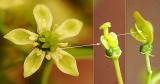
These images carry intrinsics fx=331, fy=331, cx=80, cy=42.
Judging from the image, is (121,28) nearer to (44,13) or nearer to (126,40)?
(126,40)

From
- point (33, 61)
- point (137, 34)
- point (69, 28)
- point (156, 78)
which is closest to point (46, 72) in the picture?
point (33, 61)

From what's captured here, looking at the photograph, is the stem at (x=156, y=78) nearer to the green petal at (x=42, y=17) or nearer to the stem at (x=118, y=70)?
the stem at (x=118, y=70)

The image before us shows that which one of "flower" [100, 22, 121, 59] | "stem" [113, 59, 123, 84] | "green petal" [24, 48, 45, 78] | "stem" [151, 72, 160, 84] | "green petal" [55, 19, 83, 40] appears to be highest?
"green petal" [55, 19, 83, 40]

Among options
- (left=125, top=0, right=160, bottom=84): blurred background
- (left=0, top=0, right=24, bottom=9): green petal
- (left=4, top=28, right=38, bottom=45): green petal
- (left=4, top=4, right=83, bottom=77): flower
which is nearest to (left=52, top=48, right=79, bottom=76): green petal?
(left=4, top=4, right=83, bottom=77): flower

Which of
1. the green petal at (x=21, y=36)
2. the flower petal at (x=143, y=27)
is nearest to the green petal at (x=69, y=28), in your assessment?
the green petal at (x=21, y=36)

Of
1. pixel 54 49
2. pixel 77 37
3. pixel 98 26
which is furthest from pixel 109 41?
pixel 54 49

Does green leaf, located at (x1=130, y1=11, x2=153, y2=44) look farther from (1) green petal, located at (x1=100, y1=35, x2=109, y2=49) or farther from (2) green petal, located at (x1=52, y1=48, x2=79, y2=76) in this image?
(2) green petal, located at (x1=52, y1=48, x2=79, y2=76)

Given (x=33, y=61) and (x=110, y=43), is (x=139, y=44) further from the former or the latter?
(x=33, y=61)
